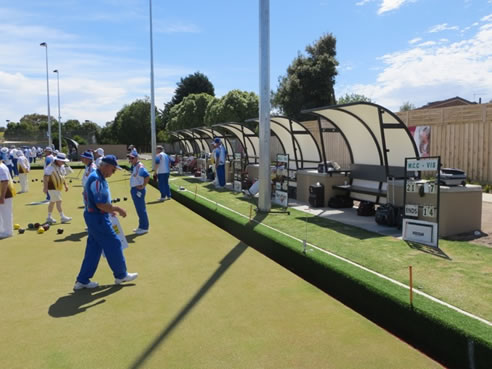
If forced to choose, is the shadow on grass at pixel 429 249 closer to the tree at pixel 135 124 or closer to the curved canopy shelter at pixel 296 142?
the curved canopy shelter at pixel 296 142

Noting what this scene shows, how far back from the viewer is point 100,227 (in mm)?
5324

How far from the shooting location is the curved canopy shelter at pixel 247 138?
1873 cm

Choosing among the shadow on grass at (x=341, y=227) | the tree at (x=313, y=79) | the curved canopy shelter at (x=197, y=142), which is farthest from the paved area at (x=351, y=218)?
the tree at (x=313, y=79)

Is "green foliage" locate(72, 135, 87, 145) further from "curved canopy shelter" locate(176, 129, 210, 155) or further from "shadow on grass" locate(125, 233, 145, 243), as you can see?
"shadow on grass" locate(125, 233, 145, 243)

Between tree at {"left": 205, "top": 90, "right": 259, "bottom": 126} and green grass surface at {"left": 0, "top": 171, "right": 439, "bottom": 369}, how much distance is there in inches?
1299

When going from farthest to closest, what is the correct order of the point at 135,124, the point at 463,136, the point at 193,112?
the point at 135,124 → the point at 193,112 → the point at 463,136

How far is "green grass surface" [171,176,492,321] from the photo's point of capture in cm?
450

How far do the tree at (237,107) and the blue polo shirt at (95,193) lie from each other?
114 feet

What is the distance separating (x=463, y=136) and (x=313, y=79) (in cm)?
2153

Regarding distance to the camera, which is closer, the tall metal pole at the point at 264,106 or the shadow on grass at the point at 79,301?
the shadow on grass at the point at 79,301

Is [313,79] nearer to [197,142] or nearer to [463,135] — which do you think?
[197,142]

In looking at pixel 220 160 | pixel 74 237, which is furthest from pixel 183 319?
pixel 220 160

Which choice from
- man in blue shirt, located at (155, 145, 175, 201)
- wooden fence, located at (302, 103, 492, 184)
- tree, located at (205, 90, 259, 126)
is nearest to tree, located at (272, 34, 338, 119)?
tree, located at (205, 90, 259, 126)

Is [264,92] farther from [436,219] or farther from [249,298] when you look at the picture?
[249,298]
